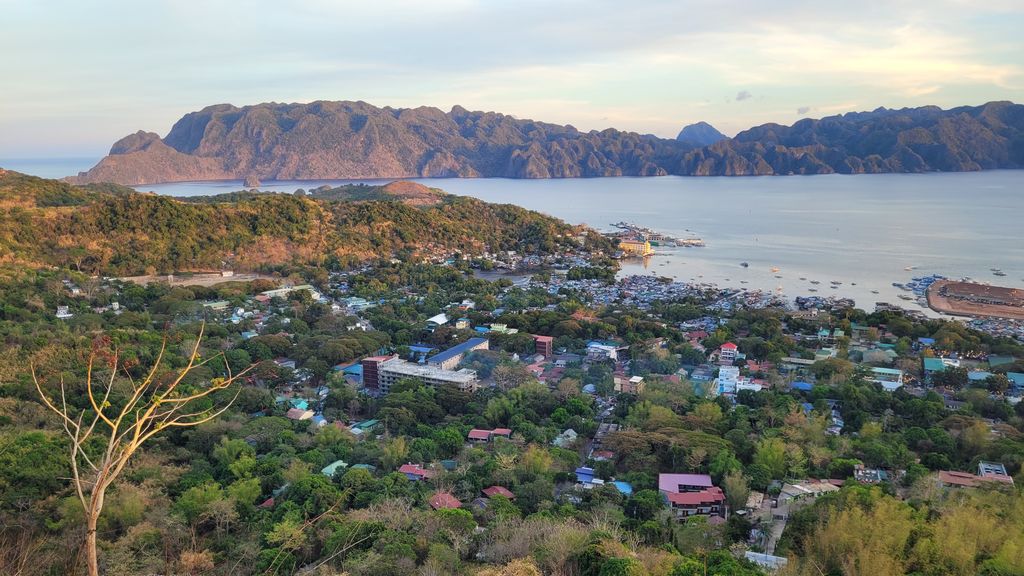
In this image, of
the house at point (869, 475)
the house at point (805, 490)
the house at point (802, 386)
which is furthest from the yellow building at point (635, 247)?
the house at point (805, 490)

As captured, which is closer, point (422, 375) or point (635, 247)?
point (422, 375)

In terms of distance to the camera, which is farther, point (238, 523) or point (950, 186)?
point (950, 186)

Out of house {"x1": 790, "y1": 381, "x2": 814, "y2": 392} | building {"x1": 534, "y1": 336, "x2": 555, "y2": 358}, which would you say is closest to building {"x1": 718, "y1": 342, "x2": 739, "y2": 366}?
house {"x1": 790, "y1": 381, "x2": 814, "y2": 392}

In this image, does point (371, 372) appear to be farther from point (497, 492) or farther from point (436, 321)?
point (497, 492)

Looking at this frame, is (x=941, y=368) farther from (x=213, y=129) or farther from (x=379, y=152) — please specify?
(x=213, y=129)

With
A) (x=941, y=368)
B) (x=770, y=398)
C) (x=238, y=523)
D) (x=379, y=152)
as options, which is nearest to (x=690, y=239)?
(x=941, y=368)

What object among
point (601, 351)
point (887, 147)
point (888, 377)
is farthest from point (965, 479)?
point (887, 147)
